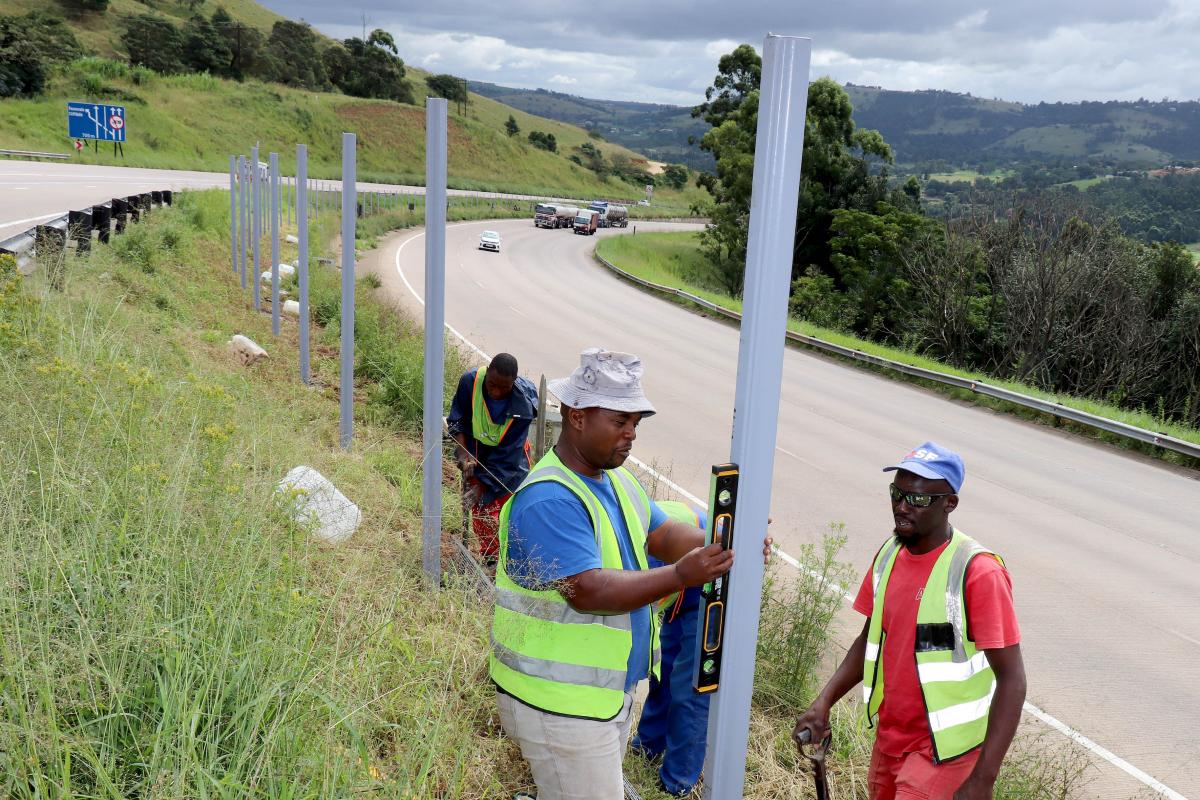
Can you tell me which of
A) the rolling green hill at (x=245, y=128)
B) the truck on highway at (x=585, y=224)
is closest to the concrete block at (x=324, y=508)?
the rolling green hill at (x=245, y=128)

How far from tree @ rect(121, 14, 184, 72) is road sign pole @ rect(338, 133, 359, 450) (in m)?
81.5

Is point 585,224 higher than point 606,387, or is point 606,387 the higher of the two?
point 606,387

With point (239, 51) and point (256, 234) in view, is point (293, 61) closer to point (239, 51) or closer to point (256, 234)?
point (239, 51)

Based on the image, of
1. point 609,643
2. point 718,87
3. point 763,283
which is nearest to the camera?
point 763,283

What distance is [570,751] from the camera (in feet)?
9.30

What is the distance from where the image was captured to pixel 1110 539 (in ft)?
33.1

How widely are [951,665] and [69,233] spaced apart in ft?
28.8

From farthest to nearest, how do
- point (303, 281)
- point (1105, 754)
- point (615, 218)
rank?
point (615, 218)
point (303, 281)
point (1105, 754)

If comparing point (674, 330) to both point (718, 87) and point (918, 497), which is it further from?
point (718, 87)

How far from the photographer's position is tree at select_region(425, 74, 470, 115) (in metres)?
116

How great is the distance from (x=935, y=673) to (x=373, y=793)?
1.74m

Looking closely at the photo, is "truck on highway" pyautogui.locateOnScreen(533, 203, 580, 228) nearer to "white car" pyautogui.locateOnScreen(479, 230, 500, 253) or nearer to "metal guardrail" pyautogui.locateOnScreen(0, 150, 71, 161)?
"white car" pyautogui.locateOnScreen(479, 230, 500, 253)

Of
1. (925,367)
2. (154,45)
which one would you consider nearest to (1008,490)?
(925,367)

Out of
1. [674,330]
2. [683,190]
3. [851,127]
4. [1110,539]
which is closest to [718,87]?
[851,127]
